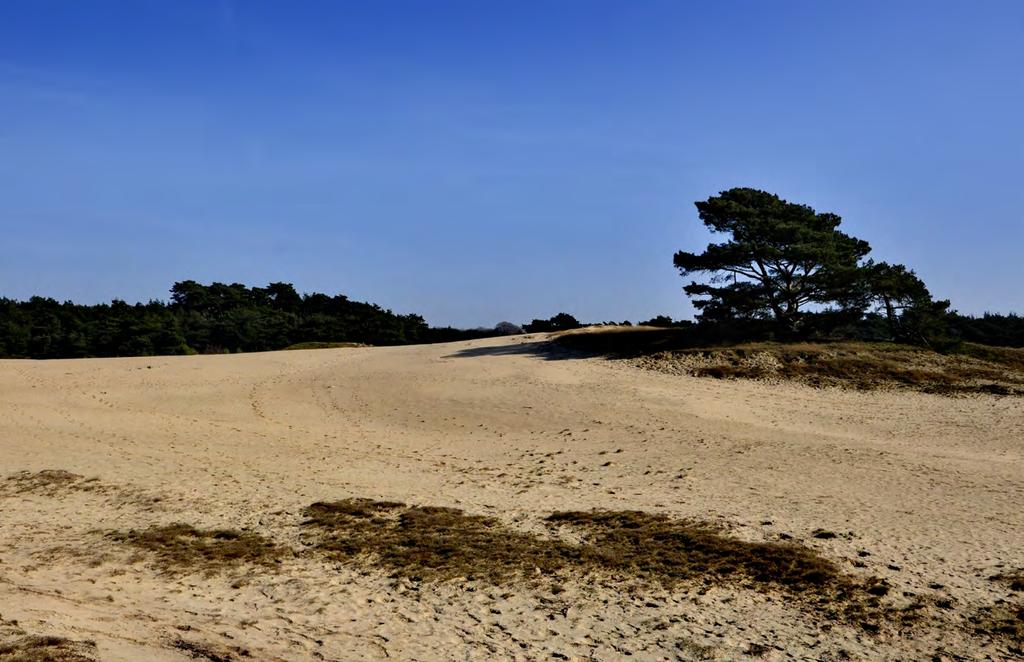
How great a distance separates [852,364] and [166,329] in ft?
148

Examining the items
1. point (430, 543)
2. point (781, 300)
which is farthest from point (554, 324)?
point (430, 543)

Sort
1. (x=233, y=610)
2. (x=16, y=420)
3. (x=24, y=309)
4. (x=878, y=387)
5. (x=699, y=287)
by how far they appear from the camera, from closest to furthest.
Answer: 1. (x=233, y=610)
2. (x=16, y=420)
3. (x=878, y=387)
4. (x=699, y=287)
5. (x=24, y=309)

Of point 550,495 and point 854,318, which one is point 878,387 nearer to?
point 854,318

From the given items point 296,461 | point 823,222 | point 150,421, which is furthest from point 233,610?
point 823,222

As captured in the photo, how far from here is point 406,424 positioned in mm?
23906

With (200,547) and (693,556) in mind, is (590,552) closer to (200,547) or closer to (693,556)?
(693,556)

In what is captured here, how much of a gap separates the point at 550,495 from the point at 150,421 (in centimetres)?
1470

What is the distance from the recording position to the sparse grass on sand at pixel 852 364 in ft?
88.4

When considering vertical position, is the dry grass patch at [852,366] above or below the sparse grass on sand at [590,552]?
above

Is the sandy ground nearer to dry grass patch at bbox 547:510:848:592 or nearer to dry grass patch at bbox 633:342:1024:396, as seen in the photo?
dry grass patch at bbox 547:510:848:592

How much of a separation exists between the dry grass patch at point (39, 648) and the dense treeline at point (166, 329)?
150ft

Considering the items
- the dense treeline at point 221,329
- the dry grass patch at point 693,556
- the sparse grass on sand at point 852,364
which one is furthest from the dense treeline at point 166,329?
the dry grass patch at point 693,556

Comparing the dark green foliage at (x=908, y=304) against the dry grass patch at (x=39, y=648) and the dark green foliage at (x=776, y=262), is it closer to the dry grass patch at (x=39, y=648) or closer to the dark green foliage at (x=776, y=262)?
→ the dark green foliage at (x=776, y=262)

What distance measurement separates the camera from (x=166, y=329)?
5294 cm
